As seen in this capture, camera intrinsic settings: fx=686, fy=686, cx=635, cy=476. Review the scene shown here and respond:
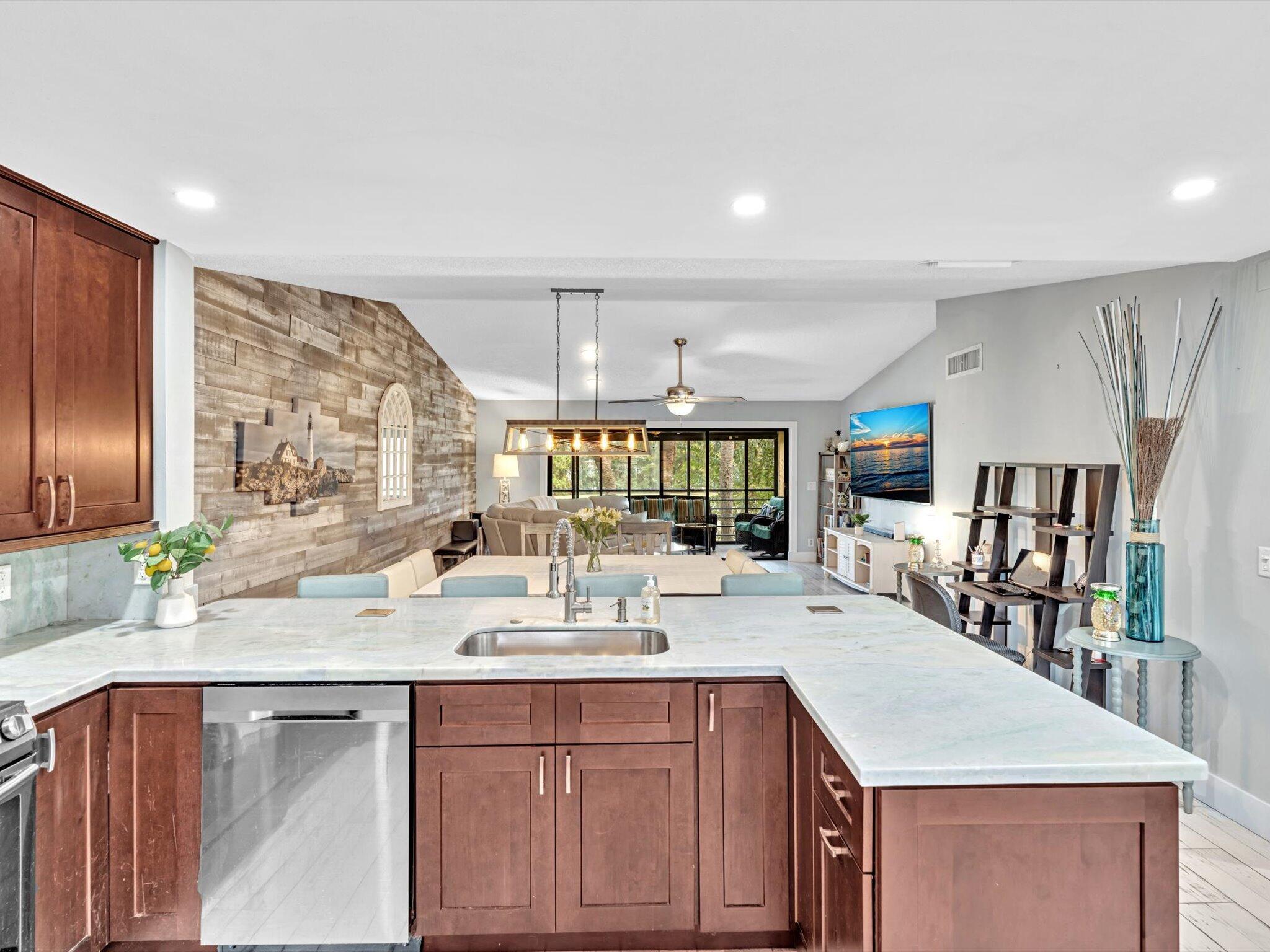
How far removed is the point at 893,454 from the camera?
7562mm

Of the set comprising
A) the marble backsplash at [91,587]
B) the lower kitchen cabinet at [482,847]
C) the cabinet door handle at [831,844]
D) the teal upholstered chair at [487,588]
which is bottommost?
the lower kitchen cabinet at [482,847]

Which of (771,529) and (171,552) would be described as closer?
(171,552)

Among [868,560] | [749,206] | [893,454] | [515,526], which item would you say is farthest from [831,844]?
[893,454]

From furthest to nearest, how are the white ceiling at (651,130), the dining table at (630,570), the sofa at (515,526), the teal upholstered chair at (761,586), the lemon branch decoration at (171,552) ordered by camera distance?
the sofa at (515,526)
the dining table at (630,570)
the teal upholstered chair at (761,586)
the lemon branch decoration at (171,552)
the white ceiling at (651,130)

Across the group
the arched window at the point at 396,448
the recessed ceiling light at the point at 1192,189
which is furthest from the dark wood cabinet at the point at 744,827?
the arched window at the point at 396,448

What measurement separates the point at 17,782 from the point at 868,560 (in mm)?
6976

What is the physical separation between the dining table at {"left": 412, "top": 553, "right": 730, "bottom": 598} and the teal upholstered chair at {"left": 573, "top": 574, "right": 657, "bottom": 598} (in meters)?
0.47

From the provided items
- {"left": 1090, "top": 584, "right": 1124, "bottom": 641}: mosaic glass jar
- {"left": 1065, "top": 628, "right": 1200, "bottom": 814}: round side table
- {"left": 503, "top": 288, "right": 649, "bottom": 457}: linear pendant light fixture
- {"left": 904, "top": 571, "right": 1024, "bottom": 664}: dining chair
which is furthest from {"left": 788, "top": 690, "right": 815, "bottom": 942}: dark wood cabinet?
{"left": 503, "top": 288, "right": 649, "bottom": 457}: linear pendant light fixture

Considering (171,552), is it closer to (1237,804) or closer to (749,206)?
(749,206)

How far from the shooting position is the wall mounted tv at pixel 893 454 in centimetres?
700

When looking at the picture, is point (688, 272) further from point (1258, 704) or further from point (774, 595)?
point (1258, 704)

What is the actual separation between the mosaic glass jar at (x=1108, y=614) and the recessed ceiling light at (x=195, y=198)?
3621 millimetres

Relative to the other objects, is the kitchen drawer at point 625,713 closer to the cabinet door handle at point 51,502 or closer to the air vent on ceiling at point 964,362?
the cabinet door handle at point 51,502

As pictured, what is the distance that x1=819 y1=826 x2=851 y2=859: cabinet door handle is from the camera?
1.50m
